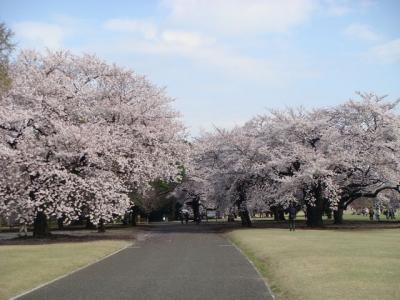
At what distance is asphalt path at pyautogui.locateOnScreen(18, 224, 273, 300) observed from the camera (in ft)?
39.1

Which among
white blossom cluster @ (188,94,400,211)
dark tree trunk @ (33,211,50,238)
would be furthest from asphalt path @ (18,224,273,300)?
white blossom cluster @ (188,94,400,211)

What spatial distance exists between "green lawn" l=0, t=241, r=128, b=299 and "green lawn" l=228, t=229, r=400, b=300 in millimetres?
6324

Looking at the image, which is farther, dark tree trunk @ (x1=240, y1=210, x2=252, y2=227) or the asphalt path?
dark tree trunk @ (x1=240, y1=210, x2=252, y2=227)

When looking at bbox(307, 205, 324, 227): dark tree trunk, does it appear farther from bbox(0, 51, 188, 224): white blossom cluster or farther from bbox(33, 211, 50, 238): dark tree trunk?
bbox(33, 211, 50, 238): dark tree trunk

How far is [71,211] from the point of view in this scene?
101 feet

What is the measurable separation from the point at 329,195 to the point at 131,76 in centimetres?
1731

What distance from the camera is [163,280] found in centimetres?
1399

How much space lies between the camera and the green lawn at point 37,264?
13.8m

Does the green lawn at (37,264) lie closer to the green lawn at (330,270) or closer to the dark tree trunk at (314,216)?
the green lawn at (330,270)

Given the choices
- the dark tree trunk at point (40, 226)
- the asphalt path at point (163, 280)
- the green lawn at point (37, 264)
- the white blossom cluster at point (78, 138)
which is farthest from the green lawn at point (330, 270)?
the dark tree trunk at point (40, 226)

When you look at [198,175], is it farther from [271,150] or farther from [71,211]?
[71,211]

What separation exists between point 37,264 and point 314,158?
26.5 meters

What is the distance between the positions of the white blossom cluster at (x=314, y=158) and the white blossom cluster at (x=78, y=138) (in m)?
8.74

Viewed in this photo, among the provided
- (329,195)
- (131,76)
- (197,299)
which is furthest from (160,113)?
(197,299)
